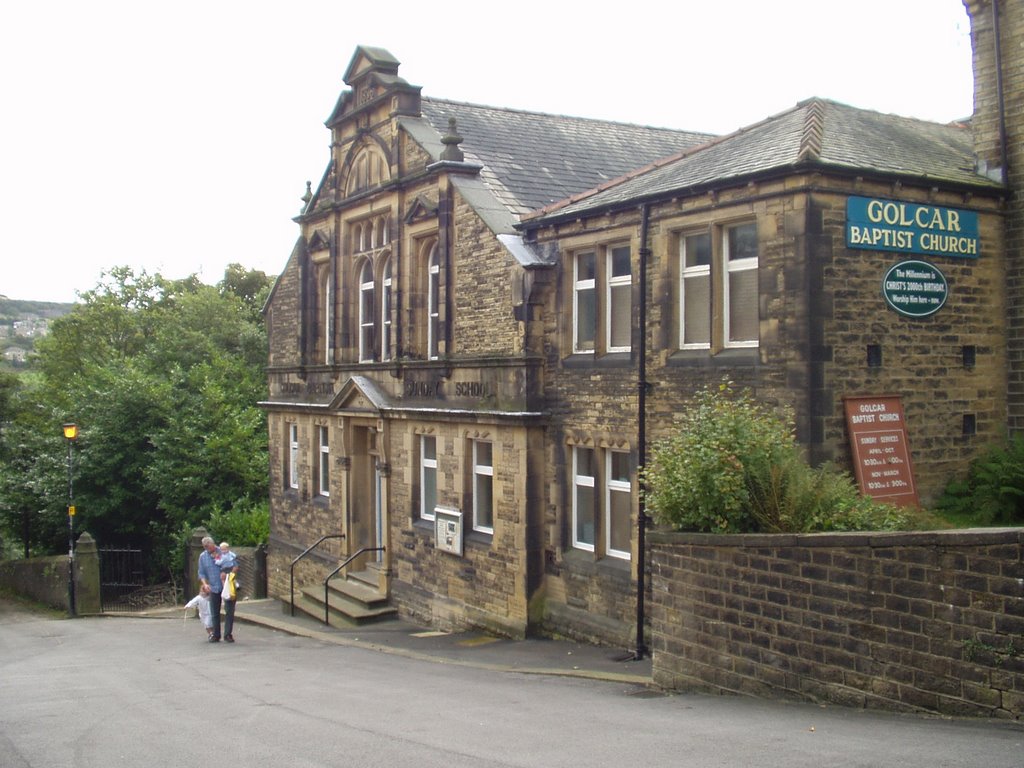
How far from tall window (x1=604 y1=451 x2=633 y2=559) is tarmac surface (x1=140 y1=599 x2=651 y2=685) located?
1482mm

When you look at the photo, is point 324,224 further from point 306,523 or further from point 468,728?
point 468,728

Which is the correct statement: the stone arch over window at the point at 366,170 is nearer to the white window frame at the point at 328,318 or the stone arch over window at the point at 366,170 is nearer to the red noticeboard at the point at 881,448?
the white window frame at the point at 328,318

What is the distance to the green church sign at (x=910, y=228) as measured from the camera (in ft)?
39.9

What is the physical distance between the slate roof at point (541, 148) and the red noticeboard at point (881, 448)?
7.57 m

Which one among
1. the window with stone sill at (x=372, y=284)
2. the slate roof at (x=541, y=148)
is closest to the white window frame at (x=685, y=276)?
the slate roof at (x=541, y=148)

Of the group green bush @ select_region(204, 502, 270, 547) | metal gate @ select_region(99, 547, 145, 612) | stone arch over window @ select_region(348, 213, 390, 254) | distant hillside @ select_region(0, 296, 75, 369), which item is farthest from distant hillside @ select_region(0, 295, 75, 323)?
stone arch over window @ select_region(348, 213, 390, 254)

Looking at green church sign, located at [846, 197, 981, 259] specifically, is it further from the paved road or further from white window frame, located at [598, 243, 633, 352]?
the paved road

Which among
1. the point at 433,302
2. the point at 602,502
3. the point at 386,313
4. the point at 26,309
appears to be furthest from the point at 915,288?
the point at 26,309

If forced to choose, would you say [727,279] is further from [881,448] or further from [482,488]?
[482,488]

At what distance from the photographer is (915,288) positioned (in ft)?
41.9

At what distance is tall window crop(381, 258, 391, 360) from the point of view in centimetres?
2125

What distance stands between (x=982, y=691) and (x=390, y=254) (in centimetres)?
1564

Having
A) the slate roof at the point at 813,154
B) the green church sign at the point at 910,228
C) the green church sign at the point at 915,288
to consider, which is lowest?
the green church sign at the point at 915,288

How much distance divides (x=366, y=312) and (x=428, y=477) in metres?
4.86
